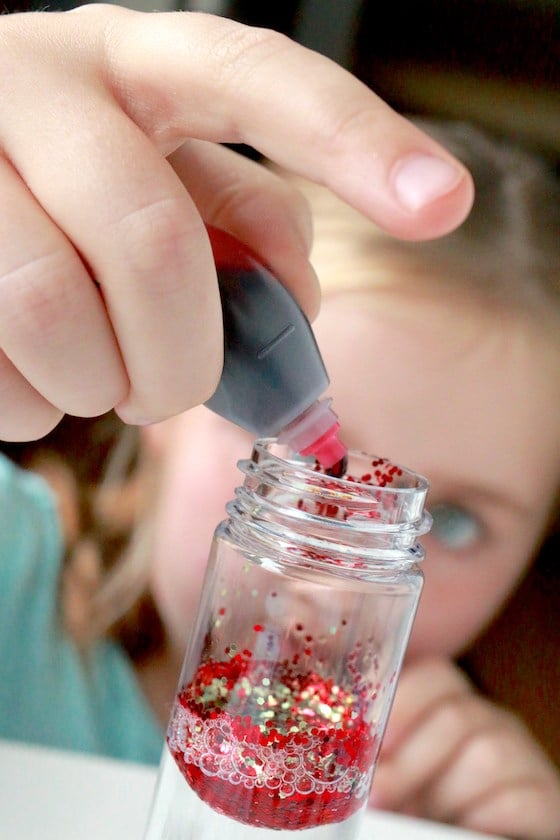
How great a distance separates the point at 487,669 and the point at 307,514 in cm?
43

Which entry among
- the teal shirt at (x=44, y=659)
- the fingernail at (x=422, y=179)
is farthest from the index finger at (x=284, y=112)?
the teal shirt at (x=44, y=659)

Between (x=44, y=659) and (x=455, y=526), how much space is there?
39 centimetres

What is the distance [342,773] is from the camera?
0.29m

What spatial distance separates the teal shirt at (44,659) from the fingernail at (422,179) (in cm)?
60

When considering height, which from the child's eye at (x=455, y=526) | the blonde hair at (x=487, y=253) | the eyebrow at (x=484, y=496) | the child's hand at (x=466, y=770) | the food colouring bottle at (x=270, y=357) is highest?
the food colouring bottle at (x=270, y=357)

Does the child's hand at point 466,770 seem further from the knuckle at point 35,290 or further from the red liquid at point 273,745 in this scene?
the knuckle at point 35,290

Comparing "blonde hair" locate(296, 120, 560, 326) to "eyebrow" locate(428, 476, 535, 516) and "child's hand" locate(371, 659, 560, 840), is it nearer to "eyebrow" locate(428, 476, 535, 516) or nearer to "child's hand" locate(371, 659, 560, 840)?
"eyebrow" locate(428, 476, 535, 516)

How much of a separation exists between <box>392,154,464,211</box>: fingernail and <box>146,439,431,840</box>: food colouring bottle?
0.11 m

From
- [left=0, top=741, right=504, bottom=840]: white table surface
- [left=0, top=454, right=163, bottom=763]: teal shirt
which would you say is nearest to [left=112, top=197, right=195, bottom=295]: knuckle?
[left=0, top=741, right=504, bottom=840]: white table surface

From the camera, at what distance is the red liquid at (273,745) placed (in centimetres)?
28

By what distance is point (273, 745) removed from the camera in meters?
0.28

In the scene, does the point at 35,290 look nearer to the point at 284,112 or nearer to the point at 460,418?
the point at 284,112

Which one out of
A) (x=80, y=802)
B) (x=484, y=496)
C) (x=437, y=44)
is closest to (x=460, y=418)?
(x=484, y=496)

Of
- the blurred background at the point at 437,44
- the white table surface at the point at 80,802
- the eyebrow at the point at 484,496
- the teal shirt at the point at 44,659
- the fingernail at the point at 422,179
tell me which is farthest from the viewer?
the teal shirt at the point at 44,659
